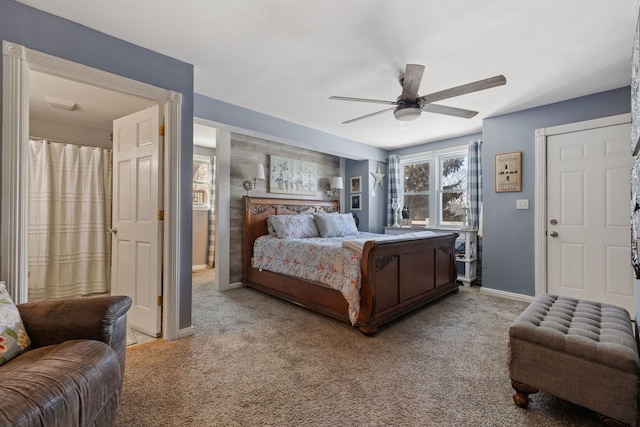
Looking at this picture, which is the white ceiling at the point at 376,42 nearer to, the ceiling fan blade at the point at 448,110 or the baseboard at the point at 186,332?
the ceiling fan blade at the point at 448,110

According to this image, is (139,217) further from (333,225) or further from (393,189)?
(393,189)

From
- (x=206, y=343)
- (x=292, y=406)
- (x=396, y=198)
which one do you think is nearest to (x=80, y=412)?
(x=292, y=406)

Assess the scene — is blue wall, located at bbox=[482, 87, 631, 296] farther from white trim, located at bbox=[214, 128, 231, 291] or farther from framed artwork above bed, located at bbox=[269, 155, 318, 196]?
white trim, located at bbox=[214, 128, 231, 291]

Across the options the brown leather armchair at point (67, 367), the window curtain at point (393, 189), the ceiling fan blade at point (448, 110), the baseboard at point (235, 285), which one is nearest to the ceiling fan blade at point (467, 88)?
the ceiling fan blade at point (448, 110)

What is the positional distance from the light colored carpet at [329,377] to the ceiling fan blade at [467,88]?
2.01 metres

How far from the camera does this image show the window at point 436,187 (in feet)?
16.2

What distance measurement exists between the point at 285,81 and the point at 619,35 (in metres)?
2.66

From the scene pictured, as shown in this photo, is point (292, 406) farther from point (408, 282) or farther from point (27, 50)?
point (27, 50)

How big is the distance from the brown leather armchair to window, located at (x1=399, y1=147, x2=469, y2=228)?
4.81m

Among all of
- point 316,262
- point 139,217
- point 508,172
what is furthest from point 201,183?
point 508,172

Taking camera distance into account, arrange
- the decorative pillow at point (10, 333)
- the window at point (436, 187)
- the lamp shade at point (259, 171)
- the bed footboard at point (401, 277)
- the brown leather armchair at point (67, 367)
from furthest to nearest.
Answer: the window at point (436, 187), the lamp shade at point (259, 171), the bed footboard at point (401, 277), the decorative pillow at point (10, 333), the brown leather armchair at point (67, 367)

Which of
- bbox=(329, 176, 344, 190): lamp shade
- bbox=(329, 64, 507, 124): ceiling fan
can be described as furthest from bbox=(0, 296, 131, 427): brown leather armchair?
bbox=(329, 176, 344, 190): lamp shade

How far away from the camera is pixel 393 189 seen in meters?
5.70

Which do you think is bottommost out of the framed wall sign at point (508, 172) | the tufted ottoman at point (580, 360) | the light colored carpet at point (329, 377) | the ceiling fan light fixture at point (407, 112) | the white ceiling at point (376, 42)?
the light colored carpet at point (329, 377)
